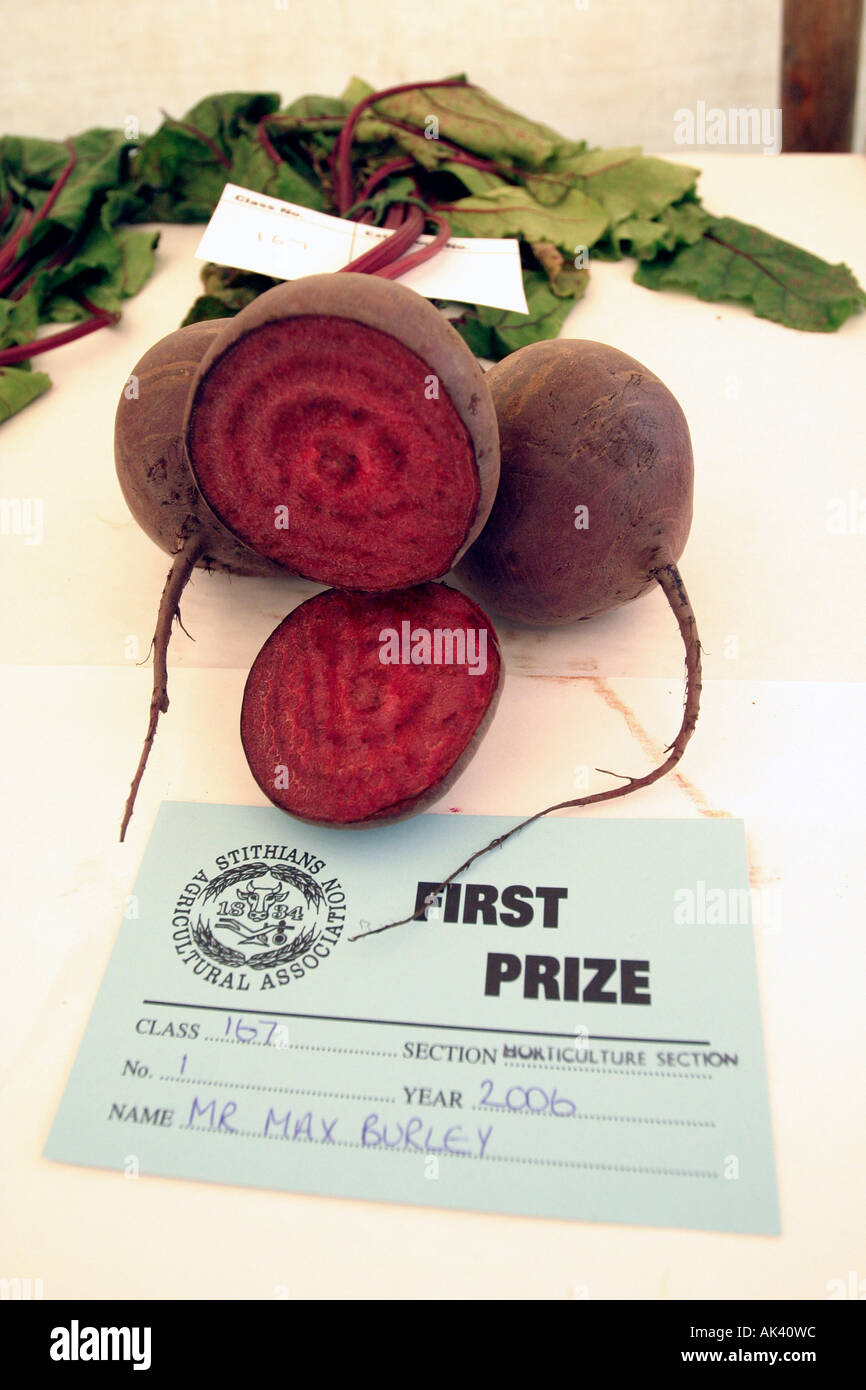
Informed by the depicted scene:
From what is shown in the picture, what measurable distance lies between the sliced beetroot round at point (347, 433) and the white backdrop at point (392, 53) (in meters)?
2.74

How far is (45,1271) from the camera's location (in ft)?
3.28

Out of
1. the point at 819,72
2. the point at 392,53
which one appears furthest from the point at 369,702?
the point at 392,53

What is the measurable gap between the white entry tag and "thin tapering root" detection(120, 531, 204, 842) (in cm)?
85

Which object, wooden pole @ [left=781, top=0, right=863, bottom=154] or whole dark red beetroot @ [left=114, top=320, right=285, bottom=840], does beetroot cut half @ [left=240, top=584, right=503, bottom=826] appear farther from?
wooden pole @ [left=781, top=0, right=863, bottom=154]

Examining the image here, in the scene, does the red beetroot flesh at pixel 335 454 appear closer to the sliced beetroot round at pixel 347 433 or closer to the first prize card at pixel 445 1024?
the sliced beetroot round at pixel 347 433

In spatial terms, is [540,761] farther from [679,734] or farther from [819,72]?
[819,72]

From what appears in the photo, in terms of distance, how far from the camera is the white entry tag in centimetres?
208

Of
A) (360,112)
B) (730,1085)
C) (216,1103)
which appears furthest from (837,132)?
(216,1103)

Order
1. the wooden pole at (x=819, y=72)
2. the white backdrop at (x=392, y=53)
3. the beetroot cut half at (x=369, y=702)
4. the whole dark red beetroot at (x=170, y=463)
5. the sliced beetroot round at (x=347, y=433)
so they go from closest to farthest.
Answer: the sliced beetroot round at (x=347, y=433)
the beetroot cut half at (x=369, y=702)
the whole dark red beetroot at (x=170, y=463)
the wooden pole at (x=819, y=72)
the white backdrop at (x=392, y=53)

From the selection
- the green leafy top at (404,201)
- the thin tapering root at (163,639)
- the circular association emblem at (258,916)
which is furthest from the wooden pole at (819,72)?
the circular association emblem at (258,916)

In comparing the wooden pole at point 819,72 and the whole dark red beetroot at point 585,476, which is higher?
the wooden pole at point 819,72

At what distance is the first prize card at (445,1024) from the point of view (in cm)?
104

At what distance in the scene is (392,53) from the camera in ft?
11.4

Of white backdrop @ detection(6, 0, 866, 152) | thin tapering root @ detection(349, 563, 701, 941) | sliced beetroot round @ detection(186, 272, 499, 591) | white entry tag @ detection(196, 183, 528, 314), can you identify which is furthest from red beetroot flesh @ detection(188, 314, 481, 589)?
white backdrop @ detection(6, 0, 866, 152)
